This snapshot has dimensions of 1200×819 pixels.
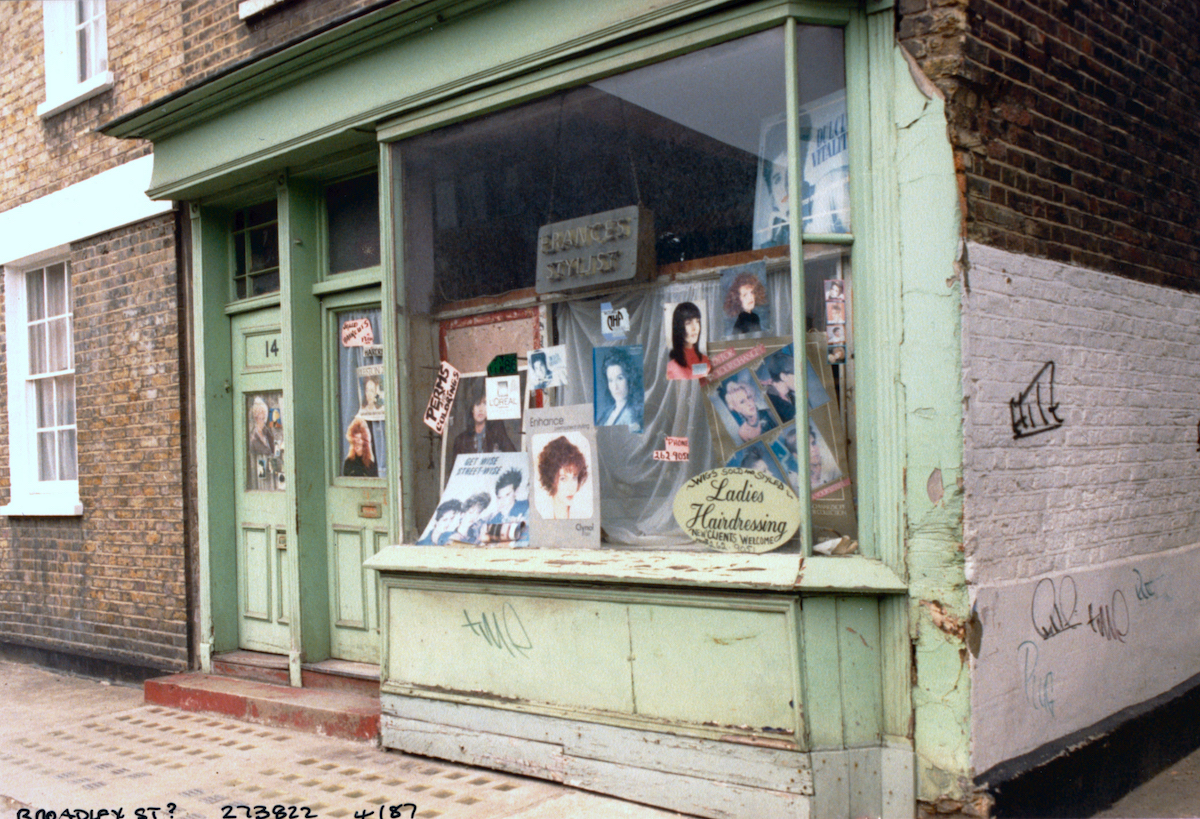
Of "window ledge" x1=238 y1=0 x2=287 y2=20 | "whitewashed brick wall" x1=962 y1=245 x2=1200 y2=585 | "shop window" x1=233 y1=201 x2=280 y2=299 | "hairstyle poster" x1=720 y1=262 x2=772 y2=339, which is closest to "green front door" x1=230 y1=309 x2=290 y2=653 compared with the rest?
"shop window" x1=233 y1=201 x2=280 y2=299

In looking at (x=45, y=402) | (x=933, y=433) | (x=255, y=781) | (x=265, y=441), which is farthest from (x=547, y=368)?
(x=45, y=402)

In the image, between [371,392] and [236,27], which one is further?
[236,27]

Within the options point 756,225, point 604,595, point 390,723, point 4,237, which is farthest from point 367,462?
point 4,237

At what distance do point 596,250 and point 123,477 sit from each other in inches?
180

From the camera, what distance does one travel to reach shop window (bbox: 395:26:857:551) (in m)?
4.27

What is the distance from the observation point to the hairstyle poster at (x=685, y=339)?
15.3 ft

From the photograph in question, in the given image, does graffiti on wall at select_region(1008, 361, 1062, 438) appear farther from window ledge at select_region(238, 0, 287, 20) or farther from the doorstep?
window ledge at select_region(238, 0, 287, 20)

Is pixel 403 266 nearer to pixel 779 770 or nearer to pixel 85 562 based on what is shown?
pixel 779 770

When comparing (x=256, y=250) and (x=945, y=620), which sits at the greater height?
(x=256, y=250)

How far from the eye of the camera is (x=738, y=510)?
443 centimetres

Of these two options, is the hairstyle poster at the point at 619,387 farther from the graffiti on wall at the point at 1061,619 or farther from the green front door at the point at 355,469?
the graffiti on wall at the point at 1061,619

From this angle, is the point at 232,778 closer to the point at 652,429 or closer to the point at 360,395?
the point at 360,395

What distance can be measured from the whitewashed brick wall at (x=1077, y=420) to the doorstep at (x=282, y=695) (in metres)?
3.38

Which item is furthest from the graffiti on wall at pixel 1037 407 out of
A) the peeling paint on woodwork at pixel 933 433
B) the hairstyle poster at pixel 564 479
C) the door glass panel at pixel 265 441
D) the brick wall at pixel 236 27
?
the door glass panel at pixel 265 441
